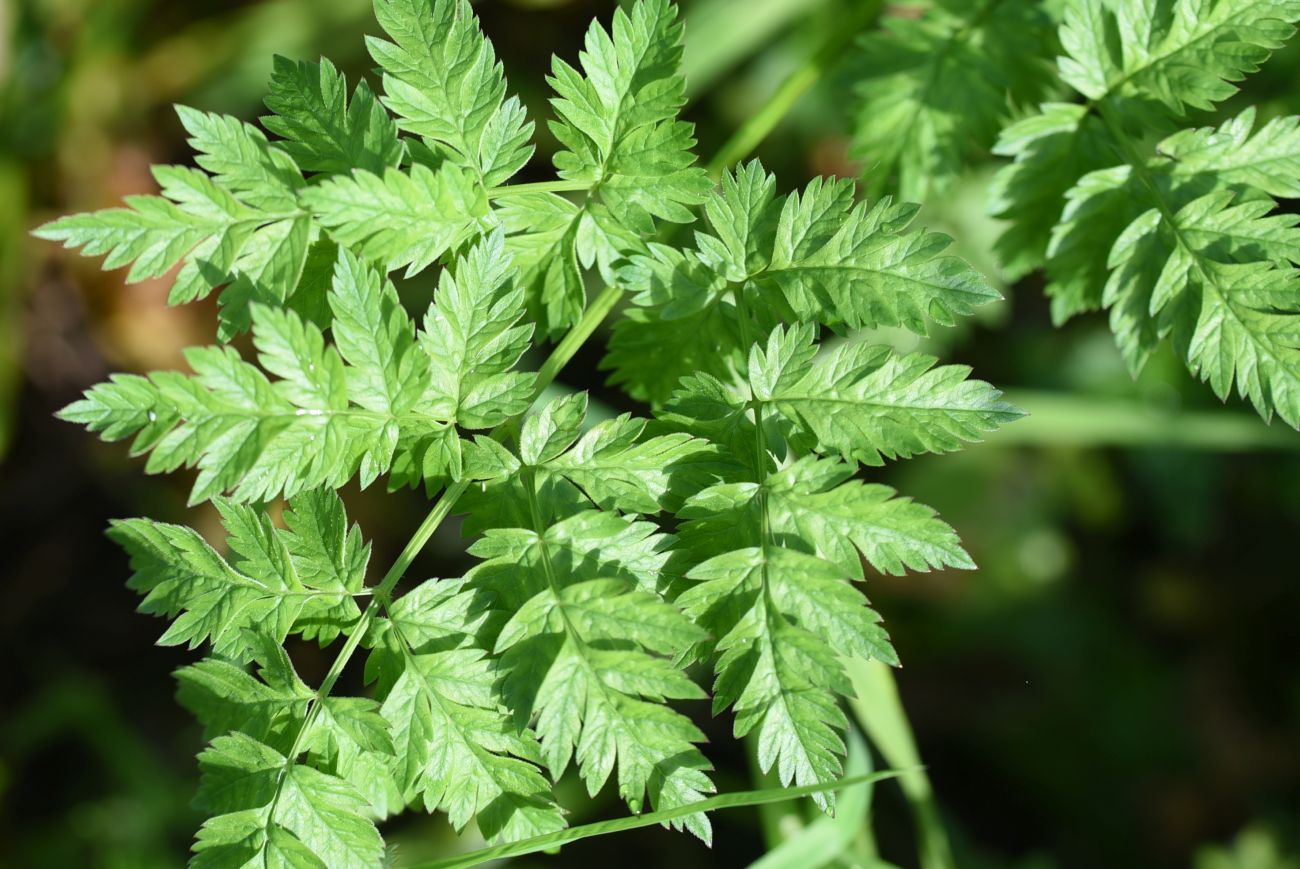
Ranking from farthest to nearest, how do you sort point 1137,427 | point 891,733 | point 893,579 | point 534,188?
point 893,579
point 1137,427
point 891,733
point 534,188

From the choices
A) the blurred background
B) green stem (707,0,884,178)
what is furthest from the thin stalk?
the blurred background

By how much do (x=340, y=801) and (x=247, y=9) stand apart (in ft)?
10.8

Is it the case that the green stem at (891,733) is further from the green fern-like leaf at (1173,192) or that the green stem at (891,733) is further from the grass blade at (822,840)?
the green fern-like leaf at (1173,192)

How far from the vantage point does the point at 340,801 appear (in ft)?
5.07

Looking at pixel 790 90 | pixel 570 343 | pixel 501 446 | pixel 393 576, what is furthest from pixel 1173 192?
pixel 393 576

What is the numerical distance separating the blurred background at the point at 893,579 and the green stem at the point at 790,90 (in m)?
0.81

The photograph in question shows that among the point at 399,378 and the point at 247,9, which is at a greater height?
the point at 247,9

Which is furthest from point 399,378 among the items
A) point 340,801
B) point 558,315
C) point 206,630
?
point 340,801

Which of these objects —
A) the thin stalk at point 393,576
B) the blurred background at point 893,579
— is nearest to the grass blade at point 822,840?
the thin stalk at point 393,576

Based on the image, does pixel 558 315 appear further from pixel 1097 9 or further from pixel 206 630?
pixel 1097 9

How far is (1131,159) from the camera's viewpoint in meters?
1.82

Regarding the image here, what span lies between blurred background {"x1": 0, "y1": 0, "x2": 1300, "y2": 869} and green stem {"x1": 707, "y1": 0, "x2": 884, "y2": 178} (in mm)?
812

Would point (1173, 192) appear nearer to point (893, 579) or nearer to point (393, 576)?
point (393, 576)

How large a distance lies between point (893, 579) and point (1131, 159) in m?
1.93
